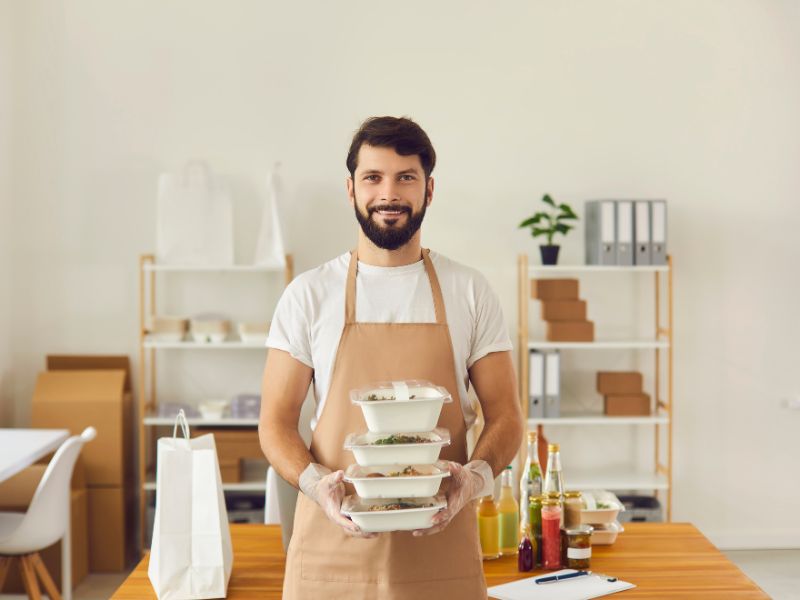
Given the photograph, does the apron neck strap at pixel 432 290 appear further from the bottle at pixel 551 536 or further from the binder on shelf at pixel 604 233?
the binder on shelf at pixel 604 233

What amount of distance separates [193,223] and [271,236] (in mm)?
369

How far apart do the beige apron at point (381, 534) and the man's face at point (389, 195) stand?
132 millimetres

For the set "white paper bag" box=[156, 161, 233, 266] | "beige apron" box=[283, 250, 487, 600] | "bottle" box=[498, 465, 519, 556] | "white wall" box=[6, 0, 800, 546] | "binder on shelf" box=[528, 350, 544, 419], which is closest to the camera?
"beige apron" box=[283, 250, 487, 600]

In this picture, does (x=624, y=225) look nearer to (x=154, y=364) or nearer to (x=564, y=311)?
(x=564, y=311)

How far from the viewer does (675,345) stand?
17.1 feet

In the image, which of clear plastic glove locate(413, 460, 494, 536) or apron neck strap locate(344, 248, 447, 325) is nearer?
clear plastic glove locate(413, 460, 494, 536)

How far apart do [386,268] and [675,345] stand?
11.3 ft

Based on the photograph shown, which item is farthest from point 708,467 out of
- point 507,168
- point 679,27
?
point 679,27

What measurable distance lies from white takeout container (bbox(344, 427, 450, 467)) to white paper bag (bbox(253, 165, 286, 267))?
2.98 m

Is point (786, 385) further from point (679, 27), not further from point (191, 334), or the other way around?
point (191, 334)

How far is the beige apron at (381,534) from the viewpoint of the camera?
6.48 feet

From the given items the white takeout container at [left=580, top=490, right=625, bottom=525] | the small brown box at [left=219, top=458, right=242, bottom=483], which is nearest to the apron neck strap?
the white takeout container at [left=580, top=490, right=625, bottom=525]

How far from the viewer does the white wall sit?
5.03 m

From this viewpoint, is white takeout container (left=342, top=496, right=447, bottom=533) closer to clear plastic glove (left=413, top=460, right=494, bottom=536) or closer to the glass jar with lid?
clear plastic glove (left=413, top=460, right=494, bottom=536)
